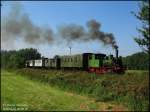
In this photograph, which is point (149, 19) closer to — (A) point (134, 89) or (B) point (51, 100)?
(A) point (134, 89)

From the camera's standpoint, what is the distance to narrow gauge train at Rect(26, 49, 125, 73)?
36.5 metres

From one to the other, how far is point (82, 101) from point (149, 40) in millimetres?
8445

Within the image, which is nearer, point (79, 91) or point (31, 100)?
point (31, 100)

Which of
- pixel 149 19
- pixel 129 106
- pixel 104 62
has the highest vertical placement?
pixel 149 19

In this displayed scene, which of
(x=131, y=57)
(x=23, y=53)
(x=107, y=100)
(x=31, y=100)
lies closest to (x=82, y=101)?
(x=107, y=100)

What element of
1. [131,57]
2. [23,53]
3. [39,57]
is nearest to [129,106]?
[23,53]

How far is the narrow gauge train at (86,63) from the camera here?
120 ft

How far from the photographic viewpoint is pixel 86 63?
44219 mm

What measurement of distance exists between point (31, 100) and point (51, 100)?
1157mm

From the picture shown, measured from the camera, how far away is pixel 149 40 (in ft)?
79.4

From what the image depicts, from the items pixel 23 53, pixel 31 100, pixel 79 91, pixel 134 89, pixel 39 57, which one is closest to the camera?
pixel 31 100

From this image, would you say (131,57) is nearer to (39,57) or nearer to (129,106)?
(39,57)

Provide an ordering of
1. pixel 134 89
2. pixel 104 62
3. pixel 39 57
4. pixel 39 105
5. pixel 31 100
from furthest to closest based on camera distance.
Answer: pixel 39 57 → pixel 104 62 → pixel 134 89 → pixel 31 100 → pixel 39 105

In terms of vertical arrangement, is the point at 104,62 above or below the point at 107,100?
above
